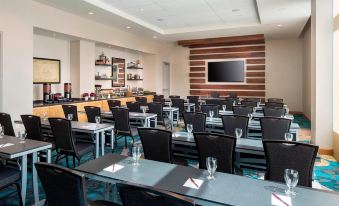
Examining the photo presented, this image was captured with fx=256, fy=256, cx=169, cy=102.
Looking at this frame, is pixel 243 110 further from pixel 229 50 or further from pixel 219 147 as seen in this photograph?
pixel 229 50

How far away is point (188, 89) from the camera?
39.9ft

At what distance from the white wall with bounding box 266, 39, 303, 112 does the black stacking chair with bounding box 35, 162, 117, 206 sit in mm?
10586

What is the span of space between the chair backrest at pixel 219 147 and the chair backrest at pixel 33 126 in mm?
2226

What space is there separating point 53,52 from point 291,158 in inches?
255

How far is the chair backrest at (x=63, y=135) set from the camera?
10.8 feet

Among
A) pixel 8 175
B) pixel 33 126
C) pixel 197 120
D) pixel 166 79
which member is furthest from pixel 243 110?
pixel 166 79

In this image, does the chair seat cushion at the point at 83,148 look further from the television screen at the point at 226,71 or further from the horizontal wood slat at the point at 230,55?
the horizontal wood slat at the point at 230,55

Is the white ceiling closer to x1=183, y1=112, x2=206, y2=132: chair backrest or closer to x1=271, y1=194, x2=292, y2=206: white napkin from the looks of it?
x1=183, y1=112, x2=206, y2=132: chair backrest

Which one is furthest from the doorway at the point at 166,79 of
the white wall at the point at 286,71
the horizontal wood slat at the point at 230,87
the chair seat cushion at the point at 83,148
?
the chair seat cushion at the point at 83,148

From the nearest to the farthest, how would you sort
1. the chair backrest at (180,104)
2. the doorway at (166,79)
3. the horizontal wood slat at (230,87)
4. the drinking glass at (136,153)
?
the drinking glass at (136,153), the chair backrest at (180,104), the horizontal wood slat at (230,87), the doorway at (166,79)

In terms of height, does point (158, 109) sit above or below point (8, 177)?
above

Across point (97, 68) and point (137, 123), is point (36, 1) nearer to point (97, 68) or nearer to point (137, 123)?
point (97, 68)

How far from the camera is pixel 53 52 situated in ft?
22.3

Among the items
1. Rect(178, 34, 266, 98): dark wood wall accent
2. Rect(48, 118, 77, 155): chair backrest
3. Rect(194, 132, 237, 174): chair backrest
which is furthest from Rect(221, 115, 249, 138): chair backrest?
Rect(178, 34, 266, 98): dark wood wall accent
